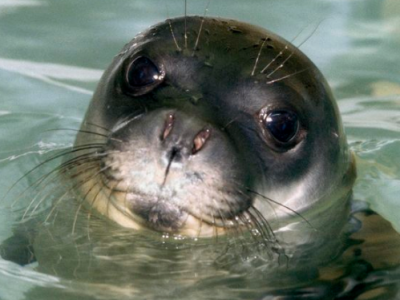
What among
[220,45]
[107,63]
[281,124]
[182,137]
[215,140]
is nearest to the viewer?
[182,137]

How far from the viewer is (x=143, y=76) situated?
4.47 meters

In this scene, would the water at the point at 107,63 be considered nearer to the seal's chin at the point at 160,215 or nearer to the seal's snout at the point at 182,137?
the seal's chin at the point at 160,215

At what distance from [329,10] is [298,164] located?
3.50m

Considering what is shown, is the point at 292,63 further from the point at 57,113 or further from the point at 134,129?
the point at 57,113

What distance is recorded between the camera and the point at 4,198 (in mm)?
5008

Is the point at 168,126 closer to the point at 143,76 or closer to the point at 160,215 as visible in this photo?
the point at 160,215

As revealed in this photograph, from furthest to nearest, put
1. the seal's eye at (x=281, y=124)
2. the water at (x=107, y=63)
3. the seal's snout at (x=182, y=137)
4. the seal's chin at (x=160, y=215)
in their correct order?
the seal's eye at (x=281, y=124) → the water at (x=107, y=63) → the seal's chin at (x=160, y=215) → the seal's snout at (x=182, y=137)

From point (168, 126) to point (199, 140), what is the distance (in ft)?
0.40

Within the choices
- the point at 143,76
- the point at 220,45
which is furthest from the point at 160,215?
the point at 220,45

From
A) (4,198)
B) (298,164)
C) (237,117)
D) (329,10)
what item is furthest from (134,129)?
(329,10)

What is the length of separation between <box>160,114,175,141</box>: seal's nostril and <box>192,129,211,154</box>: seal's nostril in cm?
10

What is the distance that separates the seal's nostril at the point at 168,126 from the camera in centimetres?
386

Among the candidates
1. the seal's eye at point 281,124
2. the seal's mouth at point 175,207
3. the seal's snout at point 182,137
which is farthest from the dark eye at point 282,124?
the seal's snout at point 182,137

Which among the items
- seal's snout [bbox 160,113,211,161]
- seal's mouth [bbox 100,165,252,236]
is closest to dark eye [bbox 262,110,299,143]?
→ seal's mouth [bbox 100,165,252,236]
